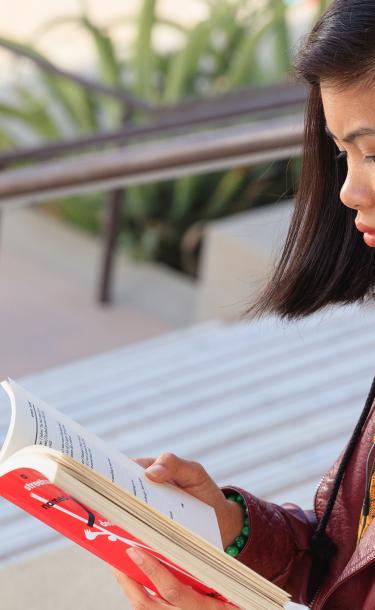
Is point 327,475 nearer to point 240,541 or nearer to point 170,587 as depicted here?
point 240,541

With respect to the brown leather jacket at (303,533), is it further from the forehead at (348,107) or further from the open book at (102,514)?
the forehead at (348,107)

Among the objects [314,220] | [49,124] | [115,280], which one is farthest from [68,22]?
[314,220]

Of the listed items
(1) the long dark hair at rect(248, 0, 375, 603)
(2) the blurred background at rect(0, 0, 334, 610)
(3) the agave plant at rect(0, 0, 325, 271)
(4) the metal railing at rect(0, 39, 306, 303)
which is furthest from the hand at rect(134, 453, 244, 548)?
(3) the agave plant at rect(0, 0, 325, 271)

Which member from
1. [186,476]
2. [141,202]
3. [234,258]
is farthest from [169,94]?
[186,476]

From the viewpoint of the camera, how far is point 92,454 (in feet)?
4.31

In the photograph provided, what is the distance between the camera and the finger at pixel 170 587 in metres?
1.25

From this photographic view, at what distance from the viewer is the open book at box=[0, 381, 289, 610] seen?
118 cm

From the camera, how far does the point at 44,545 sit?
2.19m

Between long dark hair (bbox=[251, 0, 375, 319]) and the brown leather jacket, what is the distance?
0.17 meters

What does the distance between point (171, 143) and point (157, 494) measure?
1.56 meters

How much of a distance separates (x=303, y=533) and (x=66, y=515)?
0.45 meters

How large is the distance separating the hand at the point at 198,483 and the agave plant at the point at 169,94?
369 cm

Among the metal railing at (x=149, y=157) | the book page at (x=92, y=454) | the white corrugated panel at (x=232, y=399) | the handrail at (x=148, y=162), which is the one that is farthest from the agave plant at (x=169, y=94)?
the book page at (x=92, y=454)

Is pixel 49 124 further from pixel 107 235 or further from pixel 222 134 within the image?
pixel 222 134
